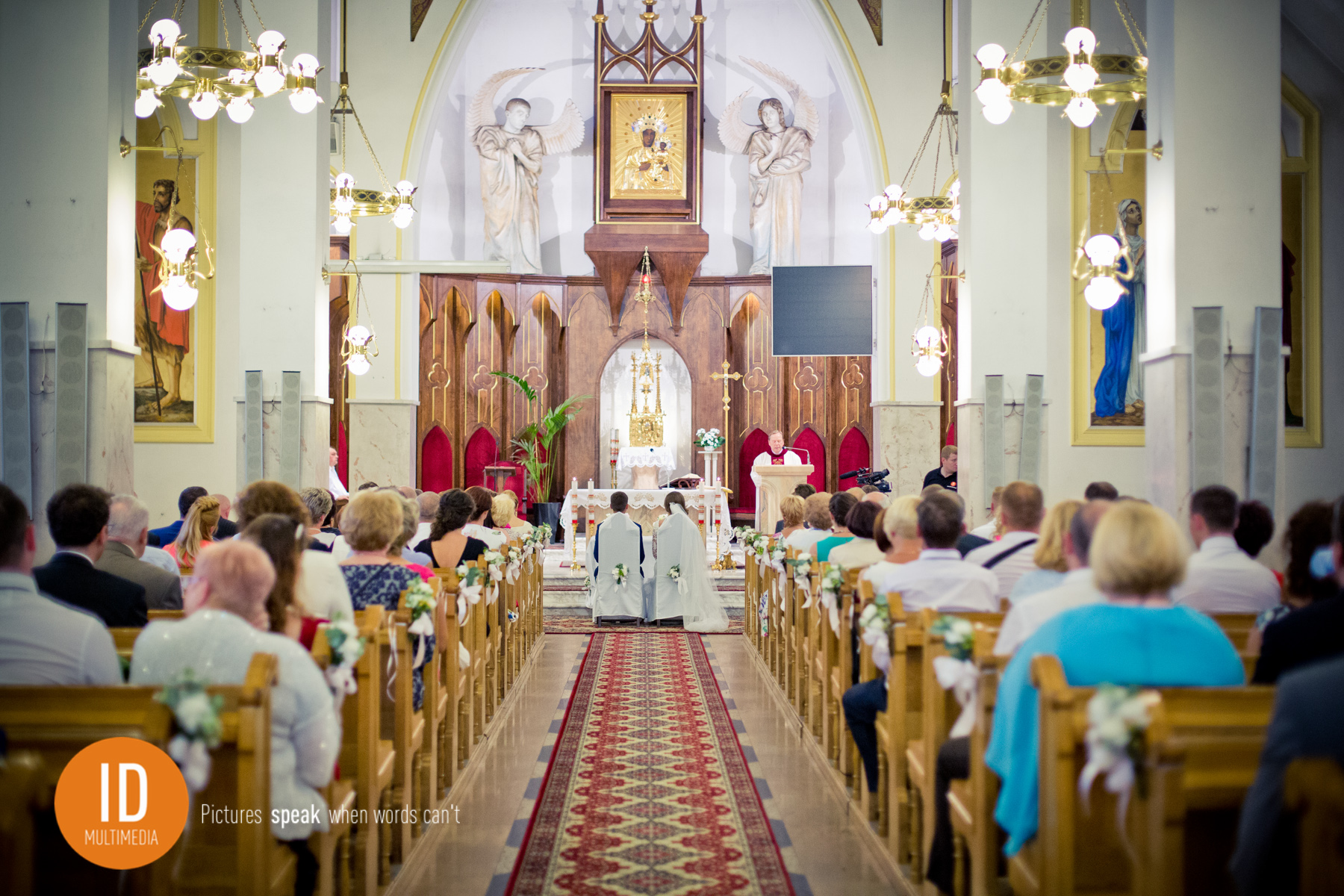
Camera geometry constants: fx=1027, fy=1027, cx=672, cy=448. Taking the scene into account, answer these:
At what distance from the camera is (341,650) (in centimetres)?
288

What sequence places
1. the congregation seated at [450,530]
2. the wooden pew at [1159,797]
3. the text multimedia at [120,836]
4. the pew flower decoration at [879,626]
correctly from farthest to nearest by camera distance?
1. the congregation seated at [450,530]
2. the pew flower decoration at [879,626]
3. the text multimedia at [120,836]
4. the wooden pew at [1159,797]

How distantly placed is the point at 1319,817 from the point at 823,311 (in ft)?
40.2

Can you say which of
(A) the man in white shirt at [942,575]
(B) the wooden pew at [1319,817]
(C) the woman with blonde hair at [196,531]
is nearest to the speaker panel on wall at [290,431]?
(C) the woman with blonde hair at [196,531]

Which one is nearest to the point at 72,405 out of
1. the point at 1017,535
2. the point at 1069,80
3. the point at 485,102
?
the point at 1017,535

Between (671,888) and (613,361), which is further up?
(613,361)

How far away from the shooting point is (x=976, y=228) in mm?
9234

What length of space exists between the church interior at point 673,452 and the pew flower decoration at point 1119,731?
0.01m

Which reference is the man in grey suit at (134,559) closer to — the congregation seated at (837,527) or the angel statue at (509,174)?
the congregation seated at (837,527)

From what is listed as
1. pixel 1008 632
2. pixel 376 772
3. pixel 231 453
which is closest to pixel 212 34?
pixel 231 453

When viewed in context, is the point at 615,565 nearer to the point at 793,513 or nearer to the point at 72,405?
the point at 793,513

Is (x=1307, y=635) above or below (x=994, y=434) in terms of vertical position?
below

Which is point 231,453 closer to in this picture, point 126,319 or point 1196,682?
point 126,319

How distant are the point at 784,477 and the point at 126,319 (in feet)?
23.1

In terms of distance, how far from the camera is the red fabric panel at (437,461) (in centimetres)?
1508
